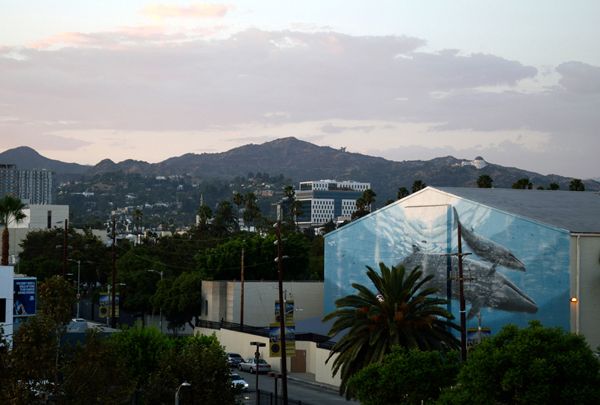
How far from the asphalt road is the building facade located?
11549 mm

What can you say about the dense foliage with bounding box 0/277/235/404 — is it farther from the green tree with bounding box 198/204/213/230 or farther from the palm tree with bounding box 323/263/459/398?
the green tree with bounding box 198/204/213/230

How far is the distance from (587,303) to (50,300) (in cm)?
4329

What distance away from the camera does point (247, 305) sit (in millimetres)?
101188

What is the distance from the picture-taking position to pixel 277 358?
85.2 meters

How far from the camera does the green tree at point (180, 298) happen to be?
109125 millimetres

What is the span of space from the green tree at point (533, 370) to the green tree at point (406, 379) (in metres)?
5.97

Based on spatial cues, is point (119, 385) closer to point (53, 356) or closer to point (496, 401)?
point (53, 356)

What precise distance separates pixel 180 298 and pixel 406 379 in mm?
73337

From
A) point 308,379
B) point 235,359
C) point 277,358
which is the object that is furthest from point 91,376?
point 277,358

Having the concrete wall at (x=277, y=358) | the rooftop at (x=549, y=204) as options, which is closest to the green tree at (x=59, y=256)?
the concrete wall at (x=277, y=358)

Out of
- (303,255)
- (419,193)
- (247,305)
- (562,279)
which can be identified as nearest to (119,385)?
(562,279)

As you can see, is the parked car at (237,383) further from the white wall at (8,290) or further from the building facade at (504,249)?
the building facade at (504,249)

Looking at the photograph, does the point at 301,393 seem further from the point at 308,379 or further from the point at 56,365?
the point at 56,365

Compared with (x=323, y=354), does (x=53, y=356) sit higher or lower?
higher
